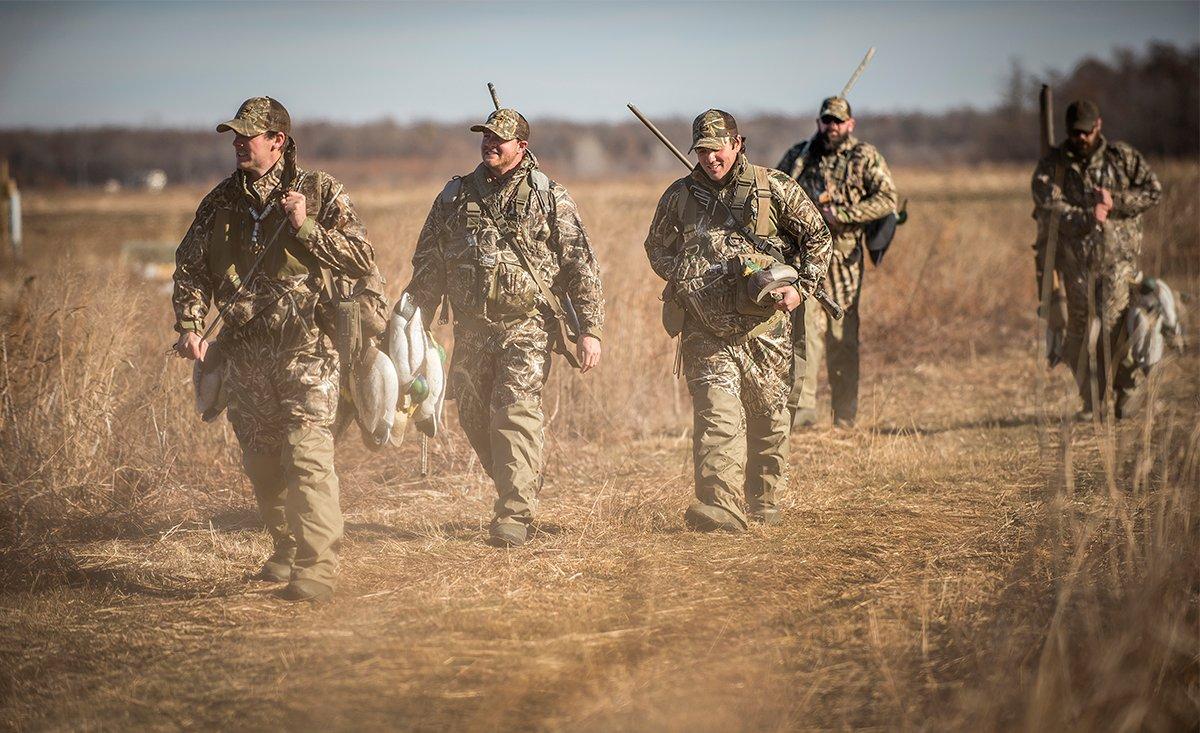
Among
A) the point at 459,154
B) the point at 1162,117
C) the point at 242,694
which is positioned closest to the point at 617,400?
the point at 242,694

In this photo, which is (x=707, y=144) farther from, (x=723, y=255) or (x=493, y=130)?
(x=493, y=130)

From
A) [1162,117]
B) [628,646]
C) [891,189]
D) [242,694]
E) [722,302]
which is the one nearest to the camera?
[242,694]

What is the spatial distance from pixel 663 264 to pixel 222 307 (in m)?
2.25

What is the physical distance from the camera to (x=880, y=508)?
6.79 metres

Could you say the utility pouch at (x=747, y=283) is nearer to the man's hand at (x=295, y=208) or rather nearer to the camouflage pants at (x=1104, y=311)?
the man's hand at (x=295, y=208)

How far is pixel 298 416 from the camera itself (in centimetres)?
521

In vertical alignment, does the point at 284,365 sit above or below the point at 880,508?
above

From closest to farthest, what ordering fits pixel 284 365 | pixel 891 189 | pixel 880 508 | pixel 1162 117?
pixel 284 365
pixel 880 508
pixel 891 189
pixel 1162 117

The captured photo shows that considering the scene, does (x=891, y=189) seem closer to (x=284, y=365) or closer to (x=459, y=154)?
(x=284, y=365)

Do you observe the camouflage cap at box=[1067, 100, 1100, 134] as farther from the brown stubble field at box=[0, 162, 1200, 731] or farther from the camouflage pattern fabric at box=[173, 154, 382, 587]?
the camouflage pattern fabric at box=[173, 154, 382, 587]

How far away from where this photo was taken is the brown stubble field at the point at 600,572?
4.10 meters

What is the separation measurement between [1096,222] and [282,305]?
6.00 m

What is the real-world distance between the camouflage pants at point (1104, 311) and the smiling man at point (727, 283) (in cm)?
333

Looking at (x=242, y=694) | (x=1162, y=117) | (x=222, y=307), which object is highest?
(x=1162, y=117)
